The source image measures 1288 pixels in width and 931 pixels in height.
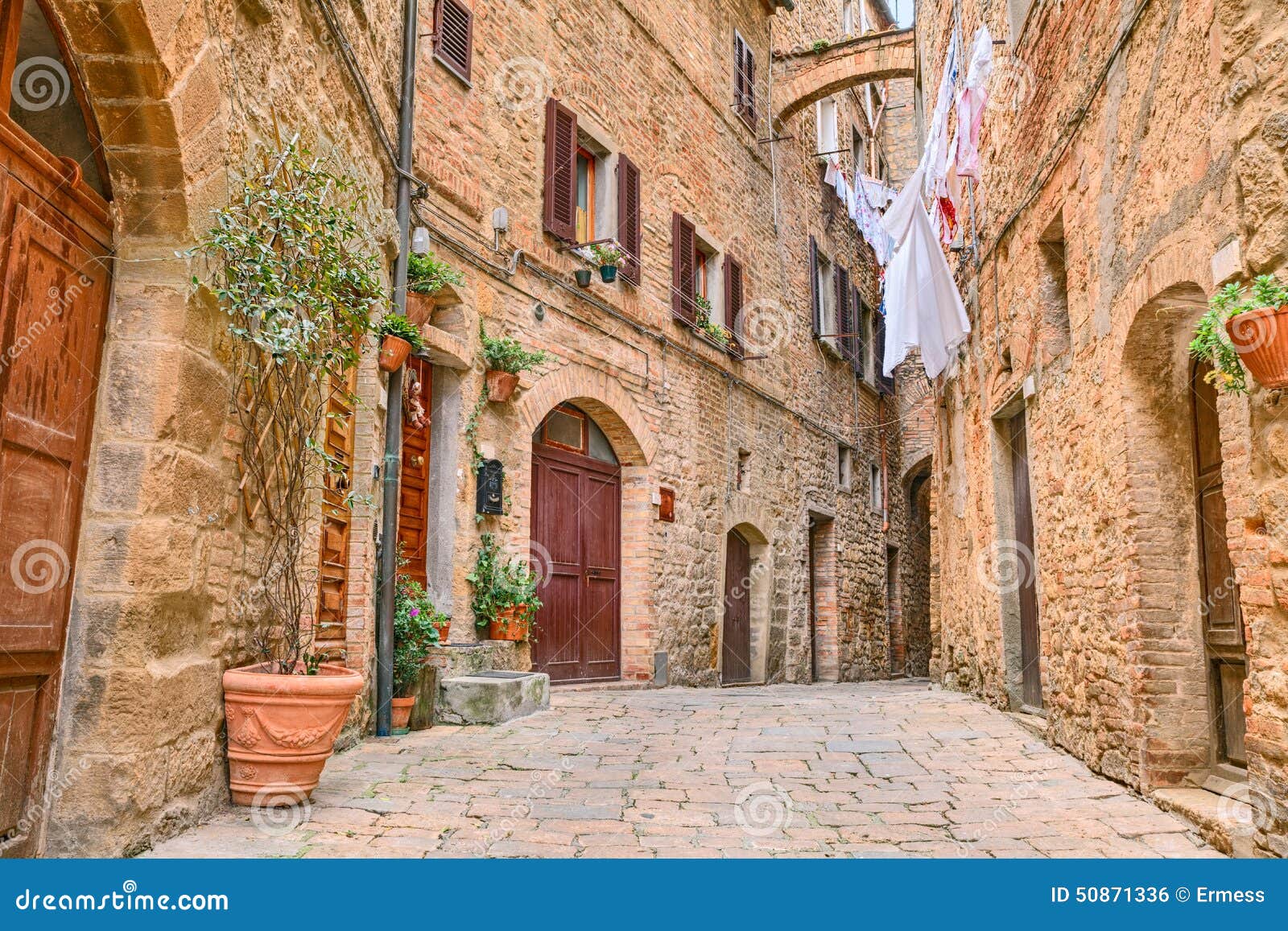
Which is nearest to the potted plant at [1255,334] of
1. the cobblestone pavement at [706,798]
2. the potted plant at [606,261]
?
the cobblestone pavement at [706,798]

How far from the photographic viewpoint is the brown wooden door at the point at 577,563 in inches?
332

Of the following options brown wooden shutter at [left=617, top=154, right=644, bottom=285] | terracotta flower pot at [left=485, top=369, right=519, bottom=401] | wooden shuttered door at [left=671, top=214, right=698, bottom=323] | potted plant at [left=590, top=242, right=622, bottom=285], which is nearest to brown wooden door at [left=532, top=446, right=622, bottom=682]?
terracotta flower pot at [left=485, top=369, right=519, bottom=401]

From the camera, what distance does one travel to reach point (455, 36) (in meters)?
7.49

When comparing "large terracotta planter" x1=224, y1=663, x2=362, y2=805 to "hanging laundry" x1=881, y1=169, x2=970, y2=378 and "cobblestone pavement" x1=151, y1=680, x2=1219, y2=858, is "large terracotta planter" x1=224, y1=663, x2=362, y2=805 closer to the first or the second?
"cobblestone pavement" x1=151, y1=680, x2=1219, y2=858

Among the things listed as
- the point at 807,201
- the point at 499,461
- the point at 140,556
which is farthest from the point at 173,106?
the point at 807,201

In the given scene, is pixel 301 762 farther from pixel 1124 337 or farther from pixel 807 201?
pixel 807 201

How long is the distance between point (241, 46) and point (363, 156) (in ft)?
6.16

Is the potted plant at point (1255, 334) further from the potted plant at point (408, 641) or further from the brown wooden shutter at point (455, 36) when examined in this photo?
the brown wooden shutter at point (455, 36)

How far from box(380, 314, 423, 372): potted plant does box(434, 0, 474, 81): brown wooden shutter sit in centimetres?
237

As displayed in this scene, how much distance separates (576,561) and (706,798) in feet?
15.4

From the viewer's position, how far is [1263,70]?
10.6ft

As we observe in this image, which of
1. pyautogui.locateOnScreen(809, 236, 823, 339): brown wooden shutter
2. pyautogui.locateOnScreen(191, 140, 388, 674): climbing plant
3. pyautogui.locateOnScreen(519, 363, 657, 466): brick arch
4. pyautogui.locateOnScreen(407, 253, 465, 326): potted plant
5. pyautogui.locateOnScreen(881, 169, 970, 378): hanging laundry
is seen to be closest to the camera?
pyautogui.locateOnScreen(191, 140, 388, 674): climbing plant

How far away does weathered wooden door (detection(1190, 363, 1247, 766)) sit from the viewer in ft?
13.8

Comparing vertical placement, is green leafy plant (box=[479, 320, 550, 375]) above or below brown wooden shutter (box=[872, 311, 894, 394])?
below
